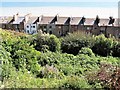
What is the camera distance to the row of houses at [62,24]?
15.9 metres

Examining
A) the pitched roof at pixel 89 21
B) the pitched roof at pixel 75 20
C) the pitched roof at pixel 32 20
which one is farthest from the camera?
the pitched roof at pixel 32 20

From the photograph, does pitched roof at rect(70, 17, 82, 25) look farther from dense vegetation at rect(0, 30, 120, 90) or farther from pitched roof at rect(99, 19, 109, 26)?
dense vegetation at rect(0, 30, 120, 90)

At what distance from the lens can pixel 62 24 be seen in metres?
16.7

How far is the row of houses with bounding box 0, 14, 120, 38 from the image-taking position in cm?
1594

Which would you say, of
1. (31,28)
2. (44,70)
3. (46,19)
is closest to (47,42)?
(44,70)

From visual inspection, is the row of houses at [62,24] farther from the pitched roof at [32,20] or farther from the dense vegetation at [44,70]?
the dense vegetation at [44,70]

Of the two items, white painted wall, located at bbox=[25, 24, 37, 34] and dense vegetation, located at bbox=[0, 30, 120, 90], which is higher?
dense vegetation, located at bbox=[0, 30, 120, 90]

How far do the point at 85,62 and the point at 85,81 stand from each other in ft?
12.5

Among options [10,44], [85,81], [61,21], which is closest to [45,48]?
[10,44]

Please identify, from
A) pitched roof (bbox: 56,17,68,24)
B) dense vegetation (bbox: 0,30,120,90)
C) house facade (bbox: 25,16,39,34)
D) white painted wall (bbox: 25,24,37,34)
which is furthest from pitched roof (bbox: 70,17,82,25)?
dense vegetation (bbox: 0,30,120,90)

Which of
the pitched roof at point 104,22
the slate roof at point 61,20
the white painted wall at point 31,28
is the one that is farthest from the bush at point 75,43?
the white painted wall at point 31,28

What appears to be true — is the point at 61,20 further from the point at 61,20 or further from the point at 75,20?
the point at 75,20

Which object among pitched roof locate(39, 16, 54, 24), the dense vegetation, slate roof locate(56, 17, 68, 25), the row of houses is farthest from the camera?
pitched roof locate(39, 16, 54, 24)

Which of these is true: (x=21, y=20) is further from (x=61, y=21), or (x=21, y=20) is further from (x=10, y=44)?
(x=10, y=44)
